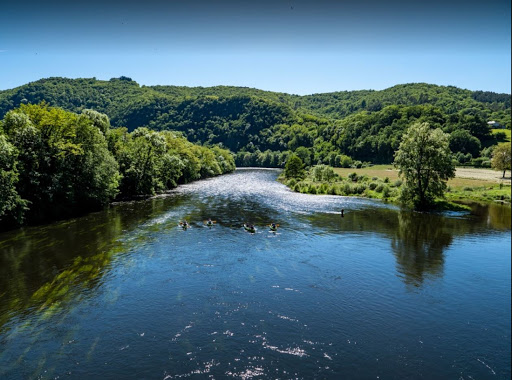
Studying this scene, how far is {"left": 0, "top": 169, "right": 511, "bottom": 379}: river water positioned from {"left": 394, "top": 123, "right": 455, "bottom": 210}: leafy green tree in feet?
57.0

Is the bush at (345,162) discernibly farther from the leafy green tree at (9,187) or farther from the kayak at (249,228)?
the leafy green tree at (9,187)

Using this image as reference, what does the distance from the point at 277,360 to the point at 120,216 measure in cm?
4701

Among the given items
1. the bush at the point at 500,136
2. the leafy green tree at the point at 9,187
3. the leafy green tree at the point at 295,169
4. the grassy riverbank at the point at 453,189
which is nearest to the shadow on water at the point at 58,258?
the leafy green tree at the point at 9,187

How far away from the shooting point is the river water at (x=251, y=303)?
64.7 feet

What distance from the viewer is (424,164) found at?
67.2m

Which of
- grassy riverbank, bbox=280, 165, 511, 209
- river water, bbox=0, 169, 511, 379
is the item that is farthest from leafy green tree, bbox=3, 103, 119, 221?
grassy riverbank, bbox=280, 165, 511, 209

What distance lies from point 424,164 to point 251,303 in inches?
2152

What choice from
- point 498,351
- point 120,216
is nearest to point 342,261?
point 498,351

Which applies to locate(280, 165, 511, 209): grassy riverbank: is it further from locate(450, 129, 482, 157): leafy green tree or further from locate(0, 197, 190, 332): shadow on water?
locate(0, 197, 190, 332): shadow on water

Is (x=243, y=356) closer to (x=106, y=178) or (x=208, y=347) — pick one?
(x=208, y=347)

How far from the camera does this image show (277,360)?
1998 cm

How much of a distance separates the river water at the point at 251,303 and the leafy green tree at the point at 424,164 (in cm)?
1738

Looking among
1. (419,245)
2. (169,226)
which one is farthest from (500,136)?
(169,226)

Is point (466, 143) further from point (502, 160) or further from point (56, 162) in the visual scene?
point (56, 162)
